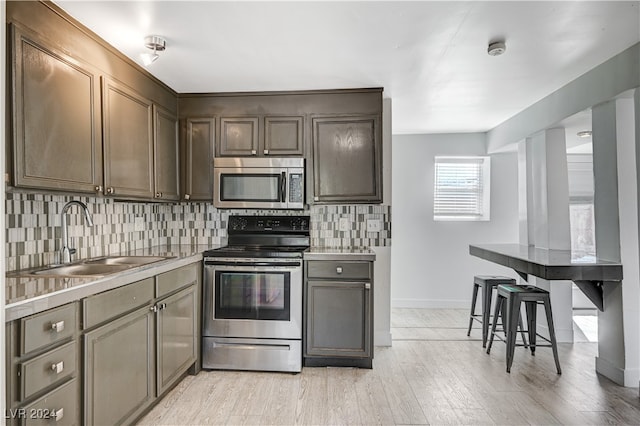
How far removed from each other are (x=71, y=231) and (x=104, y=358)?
0.99 metres

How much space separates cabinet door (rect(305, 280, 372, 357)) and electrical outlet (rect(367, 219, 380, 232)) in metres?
0.78

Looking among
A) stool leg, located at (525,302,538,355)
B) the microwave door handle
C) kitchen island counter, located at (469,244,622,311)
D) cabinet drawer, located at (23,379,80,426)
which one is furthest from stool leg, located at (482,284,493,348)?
cabinet drawer, located at (23,379,80,426)

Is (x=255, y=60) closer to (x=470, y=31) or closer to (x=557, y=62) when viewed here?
(x=470, y=31)

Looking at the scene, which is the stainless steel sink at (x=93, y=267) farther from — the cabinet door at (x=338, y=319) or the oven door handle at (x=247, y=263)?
the cabinet door at (x=338, y=319)

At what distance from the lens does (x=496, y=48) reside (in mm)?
2402

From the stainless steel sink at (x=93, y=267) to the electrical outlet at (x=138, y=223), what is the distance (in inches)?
21.8

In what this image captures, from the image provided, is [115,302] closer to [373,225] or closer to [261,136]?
[261,136]

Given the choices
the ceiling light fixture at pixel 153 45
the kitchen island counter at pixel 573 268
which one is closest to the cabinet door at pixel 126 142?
the ceiling light fixture at pixel 153 45

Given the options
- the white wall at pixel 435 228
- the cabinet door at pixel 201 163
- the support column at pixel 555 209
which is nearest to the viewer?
the cabinet door at pixel 201 163

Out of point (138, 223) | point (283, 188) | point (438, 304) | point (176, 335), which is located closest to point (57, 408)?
point (176, 335)

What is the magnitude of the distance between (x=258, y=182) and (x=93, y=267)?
4.69 feet

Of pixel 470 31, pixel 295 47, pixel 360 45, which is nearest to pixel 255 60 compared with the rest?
pixel 295 47

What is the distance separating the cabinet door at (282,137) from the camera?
3369mm

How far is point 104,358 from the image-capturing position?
→ 1826 millimetres
